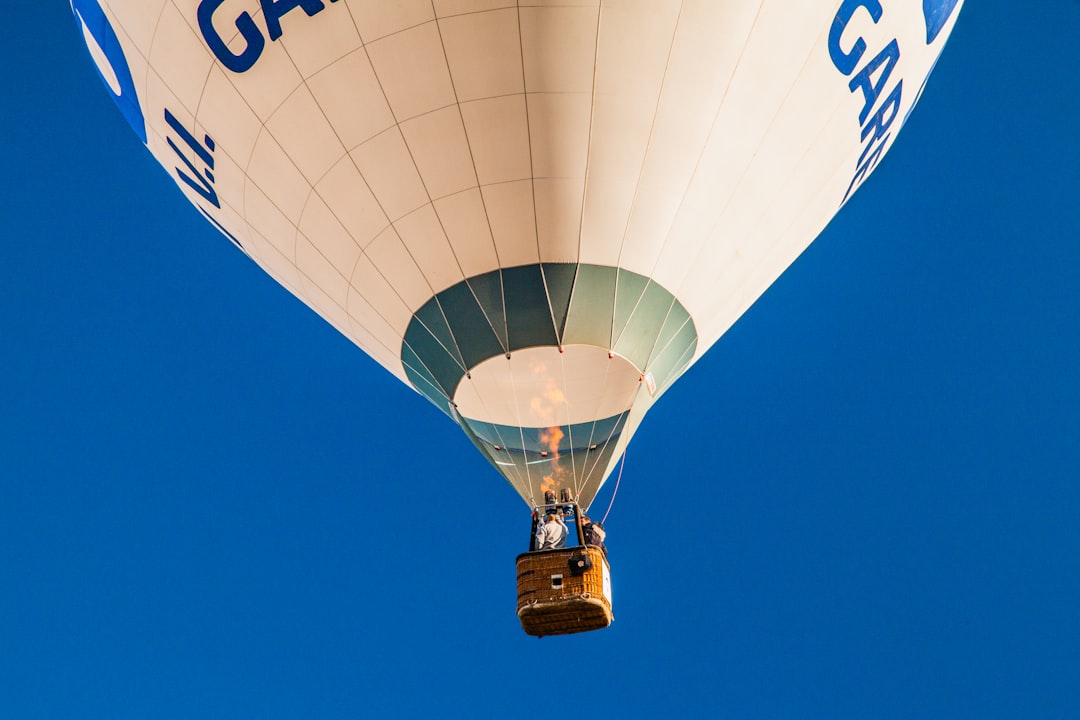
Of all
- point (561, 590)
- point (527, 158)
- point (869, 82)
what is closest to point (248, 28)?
point (527, 158)

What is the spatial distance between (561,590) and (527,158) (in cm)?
267

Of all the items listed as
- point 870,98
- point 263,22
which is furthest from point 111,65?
point 870,98

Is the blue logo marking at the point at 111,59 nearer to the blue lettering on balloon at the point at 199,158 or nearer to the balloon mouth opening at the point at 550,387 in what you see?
the blue lettering on balloon at the point at 199,158

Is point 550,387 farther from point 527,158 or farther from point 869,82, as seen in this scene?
point 869,82

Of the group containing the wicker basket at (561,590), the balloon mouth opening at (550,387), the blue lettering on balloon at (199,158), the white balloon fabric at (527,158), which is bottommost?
the wicker basket at (561,590)

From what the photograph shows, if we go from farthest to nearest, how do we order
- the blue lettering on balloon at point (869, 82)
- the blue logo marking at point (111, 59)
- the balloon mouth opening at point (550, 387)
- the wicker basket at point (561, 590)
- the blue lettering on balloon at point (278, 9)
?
the blue logo marking at point (111, 59) < the balloon mouth opening at point (550, 387) < the blue lettering on balloon at point (869, 82) < the wicker basket at point (561, 590) < the blue lettering on balloon at point (278, 9)

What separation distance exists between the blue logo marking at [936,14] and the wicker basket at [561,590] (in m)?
4.26

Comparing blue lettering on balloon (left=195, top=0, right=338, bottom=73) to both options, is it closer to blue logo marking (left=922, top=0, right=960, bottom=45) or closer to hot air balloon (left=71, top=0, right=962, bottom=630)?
hot air balloon (left=71, top=0, right=962, bottom=630)

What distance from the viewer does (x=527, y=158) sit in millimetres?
8148

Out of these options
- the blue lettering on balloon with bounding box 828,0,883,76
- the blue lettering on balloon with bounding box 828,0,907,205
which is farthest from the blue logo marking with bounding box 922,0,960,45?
the blue lettering on balloon with bounding box 828,0,883,76

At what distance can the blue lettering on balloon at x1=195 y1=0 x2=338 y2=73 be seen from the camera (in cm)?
792

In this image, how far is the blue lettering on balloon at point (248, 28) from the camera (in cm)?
792

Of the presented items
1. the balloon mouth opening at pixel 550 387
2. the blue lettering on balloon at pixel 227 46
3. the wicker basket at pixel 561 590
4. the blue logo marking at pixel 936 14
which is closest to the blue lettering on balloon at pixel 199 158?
the blue lettering on balloon at pixel 227 46

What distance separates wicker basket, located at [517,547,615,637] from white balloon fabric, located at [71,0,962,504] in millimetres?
838
